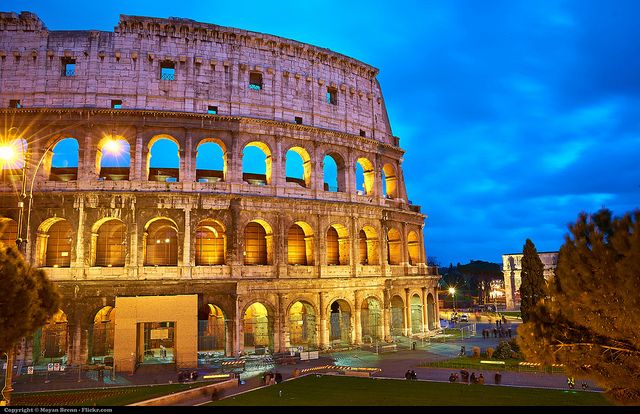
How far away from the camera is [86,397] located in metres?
19.0

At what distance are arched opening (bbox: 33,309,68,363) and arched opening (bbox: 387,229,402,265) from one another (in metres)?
23.2

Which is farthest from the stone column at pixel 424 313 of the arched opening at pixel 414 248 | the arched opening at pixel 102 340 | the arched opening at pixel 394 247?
the arched opening at pixel 102 340

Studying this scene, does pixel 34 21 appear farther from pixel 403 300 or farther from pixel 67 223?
pixel 403 300

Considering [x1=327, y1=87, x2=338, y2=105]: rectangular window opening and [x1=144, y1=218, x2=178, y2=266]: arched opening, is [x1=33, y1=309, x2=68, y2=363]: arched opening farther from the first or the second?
[x1=327, y1=87, x2=338, y2=105]: rectangular window opening

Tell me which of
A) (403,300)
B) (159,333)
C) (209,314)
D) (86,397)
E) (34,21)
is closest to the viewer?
(86,397)

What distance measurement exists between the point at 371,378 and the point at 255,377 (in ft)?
18.9

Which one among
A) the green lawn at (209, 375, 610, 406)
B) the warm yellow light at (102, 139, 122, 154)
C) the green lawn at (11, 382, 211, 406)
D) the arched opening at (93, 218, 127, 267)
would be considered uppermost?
the warm yellow light at (102, 139, 122, 154)

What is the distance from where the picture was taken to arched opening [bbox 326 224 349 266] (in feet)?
105

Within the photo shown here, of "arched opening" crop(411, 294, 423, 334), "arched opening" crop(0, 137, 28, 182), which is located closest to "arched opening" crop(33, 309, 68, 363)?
"arched opening" crop(0, 137, 28, 182)

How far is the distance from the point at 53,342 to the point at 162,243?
26.7 feet

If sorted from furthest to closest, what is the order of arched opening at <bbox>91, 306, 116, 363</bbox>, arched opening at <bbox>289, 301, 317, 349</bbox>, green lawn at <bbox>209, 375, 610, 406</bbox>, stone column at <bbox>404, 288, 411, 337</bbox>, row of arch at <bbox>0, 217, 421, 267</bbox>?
1. stone column at <bbox>404, 288, 411, 337</bbox>
2. arched opening at <bbox>289, 301, 317, 349</bbox>
3. arched opening at <bbox>91, 306, 116, 363</bbox>
4. row of arch at <bbox>0, 217, 421, 267</bbox>
5. green lawn at <bbox>209, 375, 610, 406</bbox>

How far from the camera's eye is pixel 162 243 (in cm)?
2878
